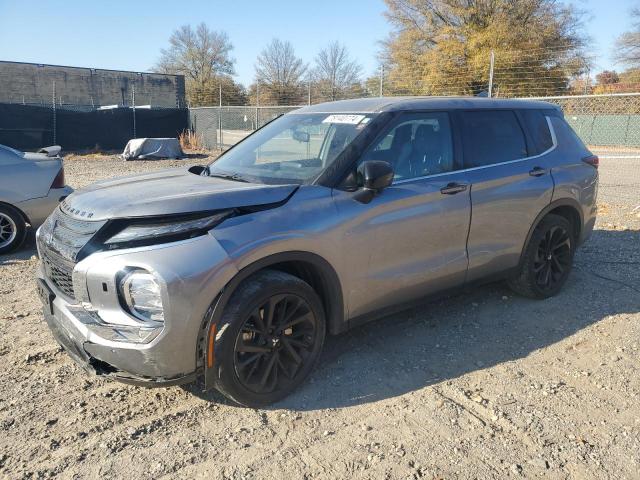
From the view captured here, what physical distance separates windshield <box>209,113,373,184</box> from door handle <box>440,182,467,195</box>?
75 centimetres

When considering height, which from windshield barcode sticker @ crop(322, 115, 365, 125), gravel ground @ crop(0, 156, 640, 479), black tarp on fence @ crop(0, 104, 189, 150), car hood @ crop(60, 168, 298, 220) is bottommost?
gravel ground @ crop(0, 156, 640, 479)

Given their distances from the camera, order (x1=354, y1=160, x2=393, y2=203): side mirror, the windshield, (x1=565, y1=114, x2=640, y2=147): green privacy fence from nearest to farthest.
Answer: (x1=354, y1=160, x2=393, y2=203): side mirror < the windshield < (x1=565, y1=114, x2=640, y2=147): green privacy fence

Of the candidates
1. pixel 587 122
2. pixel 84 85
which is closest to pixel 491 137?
pixel 587 122

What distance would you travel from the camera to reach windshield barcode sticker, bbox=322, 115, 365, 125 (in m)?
3.66

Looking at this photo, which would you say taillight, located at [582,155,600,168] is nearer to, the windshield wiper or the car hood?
the car hood

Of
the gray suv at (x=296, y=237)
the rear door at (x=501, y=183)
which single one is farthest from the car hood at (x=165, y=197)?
the rear door at (x=501, y=183)

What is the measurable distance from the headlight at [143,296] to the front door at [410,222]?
120 centimetres

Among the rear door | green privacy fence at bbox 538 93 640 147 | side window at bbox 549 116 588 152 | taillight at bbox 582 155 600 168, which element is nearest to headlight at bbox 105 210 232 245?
the rear door

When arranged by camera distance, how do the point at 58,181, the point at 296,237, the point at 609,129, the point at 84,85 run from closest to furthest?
the point at 296,237 → the point at 58,181 → the point at 609,129 → the point at 84,85

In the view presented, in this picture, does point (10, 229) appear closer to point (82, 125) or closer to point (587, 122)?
point (82, 125)

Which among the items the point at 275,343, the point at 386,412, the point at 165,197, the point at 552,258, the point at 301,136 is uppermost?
the point at 301,136

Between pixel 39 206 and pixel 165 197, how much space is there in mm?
A: 4516

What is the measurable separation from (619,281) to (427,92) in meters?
20.9

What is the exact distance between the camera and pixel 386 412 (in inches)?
119
